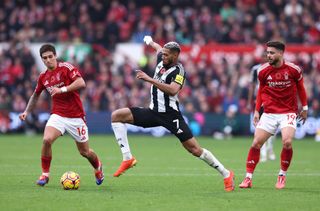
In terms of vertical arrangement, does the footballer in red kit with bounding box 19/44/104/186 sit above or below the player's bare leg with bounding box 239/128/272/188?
above

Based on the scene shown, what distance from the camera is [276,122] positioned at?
13305 millimetres

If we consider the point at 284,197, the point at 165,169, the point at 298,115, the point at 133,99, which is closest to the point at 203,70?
the point at 133,99

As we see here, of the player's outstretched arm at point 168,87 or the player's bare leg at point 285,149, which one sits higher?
the player's outstretched arm at point 168,87

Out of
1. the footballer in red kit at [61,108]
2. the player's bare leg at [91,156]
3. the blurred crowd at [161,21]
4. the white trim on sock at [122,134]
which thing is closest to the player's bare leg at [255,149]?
the white trim on sock at [122,134]

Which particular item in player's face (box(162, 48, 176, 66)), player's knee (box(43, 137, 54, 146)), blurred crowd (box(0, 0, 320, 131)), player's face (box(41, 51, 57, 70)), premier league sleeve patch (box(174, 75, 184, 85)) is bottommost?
blurred crowd (box(0, 0, 320, 131))

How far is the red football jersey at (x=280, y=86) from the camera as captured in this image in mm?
13203

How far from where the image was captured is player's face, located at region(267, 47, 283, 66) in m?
13.1

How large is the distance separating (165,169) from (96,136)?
11616mm

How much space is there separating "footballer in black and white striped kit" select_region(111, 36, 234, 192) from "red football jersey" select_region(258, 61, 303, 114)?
4.68 ft

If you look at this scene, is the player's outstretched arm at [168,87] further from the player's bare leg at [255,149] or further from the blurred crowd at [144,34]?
the blurred crowd at [144,34]

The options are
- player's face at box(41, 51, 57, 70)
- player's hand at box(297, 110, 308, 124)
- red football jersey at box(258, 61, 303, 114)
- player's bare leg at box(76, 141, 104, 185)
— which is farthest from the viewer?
player's hand at box(297, 110, 308, 124)

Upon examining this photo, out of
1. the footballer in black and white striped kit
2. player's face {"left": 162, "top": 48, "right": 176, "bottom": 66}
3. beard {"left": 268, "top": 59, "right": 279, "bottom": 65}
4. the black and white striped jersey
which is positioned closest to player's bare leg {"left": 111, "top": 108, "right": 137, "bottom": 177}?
the footballer in black and white striped kit

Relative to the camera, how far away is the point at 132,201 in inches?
436

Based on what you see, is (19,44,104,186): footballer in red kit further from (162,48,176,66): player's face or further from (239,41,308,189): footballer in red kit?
(239,41,308,189): footballer in red kit
